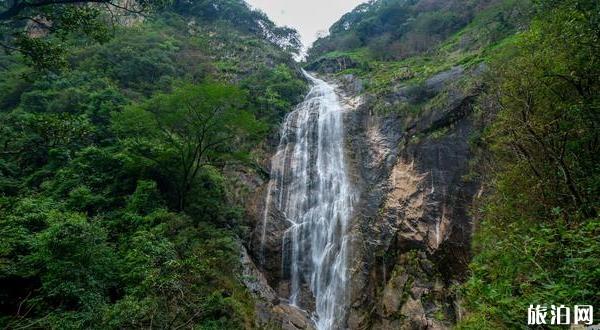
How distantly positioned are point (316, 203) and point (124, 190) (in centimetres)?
820

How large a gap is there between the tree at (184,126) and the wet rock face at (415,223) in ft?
20.4

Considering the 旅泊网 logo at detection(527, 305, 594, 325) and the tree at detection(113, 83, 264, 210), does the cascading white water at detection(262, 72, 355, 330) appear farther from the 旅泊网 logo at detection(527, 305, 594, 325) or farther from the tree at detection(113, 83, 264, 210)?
the 旅泊网 logo at detection(527, 305, 594, 325)

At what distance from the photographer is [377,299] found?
12555 millimetres

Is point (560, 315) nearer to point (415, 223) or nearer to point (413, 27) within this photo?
point (415, 223)

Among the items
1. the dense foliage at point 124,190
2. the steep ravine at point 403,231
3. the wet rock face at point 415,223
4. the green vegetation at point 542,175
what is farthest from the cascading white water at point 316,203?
the green vegetation at point 542,175

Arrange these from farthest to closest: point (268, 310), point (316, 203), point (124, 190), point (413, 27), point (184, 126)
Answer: point (413, 27), point (316, 203), point (184, 126), point (124, 190), point (268, 310)

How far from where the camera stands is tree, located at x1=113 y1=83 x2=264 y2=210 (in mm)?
12359

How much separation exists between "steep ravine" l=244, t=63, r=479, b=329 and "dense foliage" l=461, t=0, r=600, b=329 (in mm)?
4774

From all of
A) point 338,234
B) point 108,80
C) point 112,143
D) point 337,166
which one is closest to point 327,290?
point 338,234

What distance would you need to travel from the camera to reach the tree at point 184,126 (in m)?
12.4

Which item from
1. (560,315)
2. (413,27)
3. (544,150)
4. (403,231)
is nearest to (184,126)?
(403,231)

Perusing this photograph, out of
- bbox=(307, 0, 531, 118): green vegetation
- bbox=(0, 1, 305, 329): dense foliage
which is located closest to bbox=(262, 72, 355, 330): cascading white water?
bbox=(0, 1, 305, 329): dense foliage

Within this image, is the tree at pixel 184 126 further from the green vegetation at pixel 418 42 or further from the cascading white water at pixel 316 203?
the green vegetation at pixel 418 42

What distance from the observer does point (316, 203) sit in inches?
654
